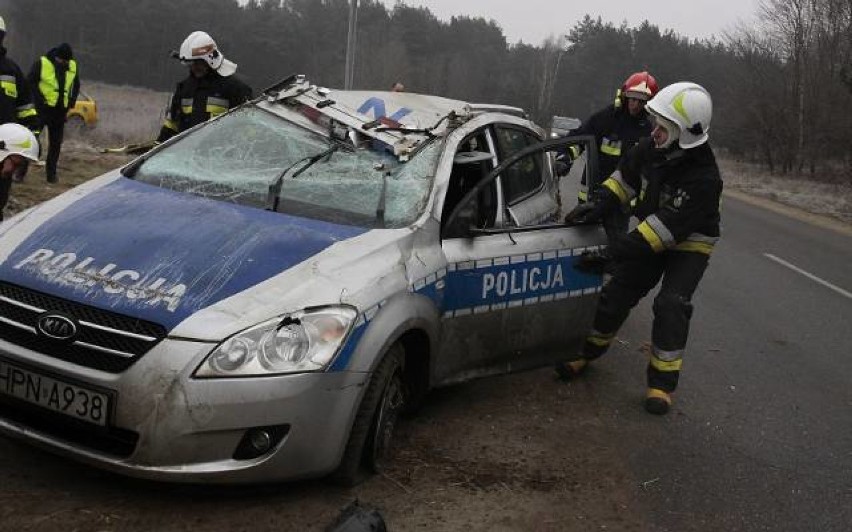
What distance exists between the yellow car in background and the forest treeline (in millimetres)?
14357

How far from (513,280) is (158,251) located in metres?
1.79

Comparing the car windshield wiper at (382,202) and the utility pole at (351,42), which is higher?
the utility pole at (351,42)

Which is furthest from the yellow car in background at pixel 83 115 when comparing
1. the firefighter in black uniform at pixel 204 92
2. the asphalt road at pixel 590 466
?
the asphalt road at pixel 590 466

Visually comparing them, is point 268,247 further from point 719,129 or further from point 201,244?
point 719,129

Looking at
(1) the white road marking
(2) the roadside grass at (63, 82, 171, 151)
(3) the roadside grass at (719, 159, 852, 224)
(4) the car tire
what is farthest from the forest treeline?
(4) the car tire

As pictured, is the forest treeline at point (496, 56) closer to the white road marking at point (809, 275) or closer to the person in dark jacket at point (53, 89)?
the white road marking at point (809, 275)

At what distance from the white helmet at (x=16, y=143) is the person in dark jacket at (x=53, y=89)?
6.31 meters

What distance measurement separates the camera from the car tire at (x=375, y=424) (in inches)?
138

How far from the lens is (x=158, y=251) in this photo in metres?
3.50

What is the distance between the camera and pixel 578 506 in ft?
12.5

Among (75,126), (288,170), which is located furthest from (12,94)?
(75,126)

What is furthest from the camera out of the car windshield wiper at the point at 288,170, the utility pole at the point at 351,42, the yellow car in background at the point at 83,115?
the yellow car in background at the point at 83,115

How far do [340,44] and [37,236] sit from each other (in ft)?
199

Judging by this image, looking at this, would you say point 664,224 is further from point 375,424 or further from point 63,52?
point 63,52
